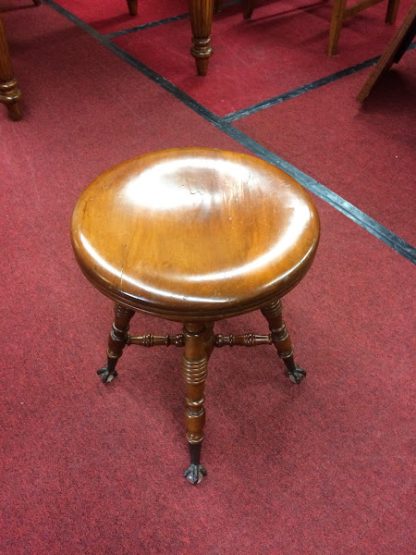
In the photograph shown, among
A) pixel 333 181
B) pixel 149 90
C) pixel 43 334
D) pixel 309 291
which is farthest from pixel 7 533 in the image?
pixel 149 90

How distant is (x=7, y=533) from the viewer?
1.08 metres

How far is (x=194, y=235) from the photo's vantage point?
867 mm

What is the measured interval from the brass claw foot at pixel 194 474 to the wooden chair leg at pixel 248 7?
271 centimetres

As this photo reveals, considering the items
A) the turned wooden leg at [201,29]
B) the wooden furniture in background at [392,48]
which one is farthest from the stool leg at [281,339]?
the turned wooden leg at [201,29]

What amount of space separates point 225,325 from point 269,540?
0.57 meters

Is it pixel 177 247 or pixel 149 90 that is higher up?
pixel 177 247

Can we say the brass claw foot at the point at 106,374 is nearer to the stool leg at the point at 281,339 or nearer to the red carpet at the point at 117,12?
the stool leg at the point at 281,339

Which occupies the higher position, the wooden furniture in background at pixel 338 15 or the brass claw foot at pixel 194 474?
the wooden furniture in background at pixel 338 15

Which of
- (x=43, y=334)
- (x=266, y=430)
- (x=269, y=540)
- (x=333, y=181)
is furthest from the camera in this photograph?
(x=333, y=181)

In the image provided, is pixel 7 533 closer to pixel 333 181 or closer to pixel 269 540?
pixel 269 540

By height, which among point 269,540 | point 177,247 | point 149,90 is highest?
point 177,247

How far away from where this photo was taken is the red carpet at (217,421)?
109 cm

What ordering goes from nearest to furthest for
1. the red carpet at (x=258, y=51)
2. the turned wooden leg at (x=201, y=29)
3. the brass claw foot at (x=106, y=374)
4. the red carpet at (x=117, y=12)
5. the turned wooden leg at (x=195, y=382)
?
the turned wooden leg at (x=195, y=382)
the brass claw foot at (x=106, y=374)
the turned wooden leg at (x=201, y=29)
the red carpet at (x=258, y=51)
the red carpet at (x=117, y=12)

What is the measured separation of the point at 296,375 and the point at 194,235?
61 cm
